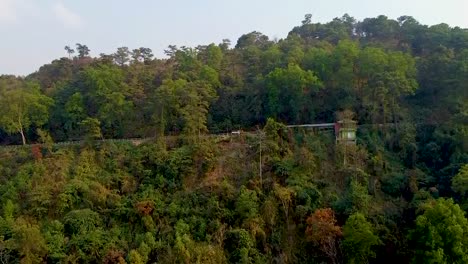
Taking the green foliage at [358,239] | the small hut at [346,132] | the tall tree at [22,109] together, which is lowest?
the green foliage at [358,239]

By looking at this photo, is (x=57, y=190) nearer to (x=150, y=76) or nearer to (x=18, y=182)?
(x=18, y=182)

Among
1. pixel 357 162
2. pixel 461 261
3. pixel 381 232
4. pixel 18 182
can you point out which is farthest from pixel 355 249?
pixel 18 182

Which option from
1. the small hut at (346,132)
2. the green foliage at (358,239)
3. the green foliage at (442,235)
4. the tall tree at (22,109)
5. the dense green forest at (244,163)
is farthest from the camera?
the tall tree at (22,109)

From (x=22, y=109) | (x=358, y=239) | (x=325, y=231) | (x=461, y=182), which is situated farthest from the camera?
(x=22, y=109)

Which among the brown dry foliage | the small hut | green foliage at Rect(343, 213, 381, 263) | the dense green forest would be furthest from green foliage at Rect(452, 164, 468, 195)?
the small hut

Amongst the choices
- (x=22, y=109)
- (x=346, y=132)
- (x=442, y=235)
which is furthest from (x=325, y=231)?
(x=22, y=109)

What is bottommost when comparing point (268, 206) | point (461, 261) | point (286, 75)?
point (461, 261)

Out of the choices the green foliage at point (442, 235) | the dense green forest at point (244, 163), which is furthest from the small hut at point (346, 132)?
the green foliage at point (442, 235)

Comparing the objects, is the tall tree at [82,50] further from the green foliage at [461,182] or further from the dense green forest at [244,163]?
the green foliage at [461,182]

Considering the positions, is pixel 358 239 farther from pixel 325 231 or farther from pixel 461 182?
pixel 461 182
